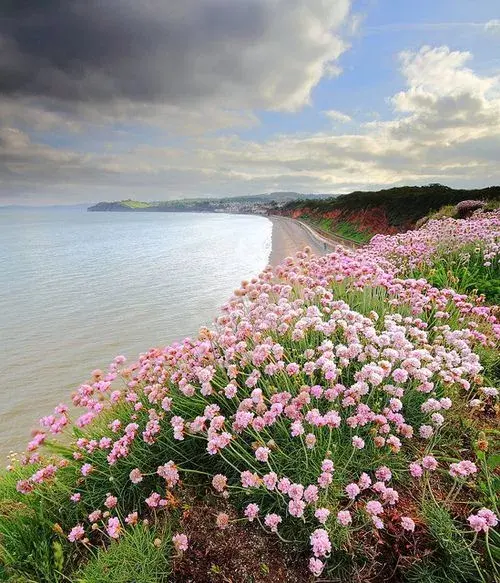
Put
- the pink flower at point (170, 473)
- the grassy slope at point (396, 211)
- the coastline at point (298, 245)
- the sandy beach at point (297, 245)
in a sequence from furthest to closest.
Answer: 1. the grassy slope at point (396, 211)
2. the sandy beach at point (297, 245)
3. the coastline at point (298, 245)
4. the pink flower at point (170, 473)

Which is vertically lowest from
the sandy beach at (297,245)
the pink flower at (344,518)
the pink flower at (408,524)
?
the sandy beach at (297,245)

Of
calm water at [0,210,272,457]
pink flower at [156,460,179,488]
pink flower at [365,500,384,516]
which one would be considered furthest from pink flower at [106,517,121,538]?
calm water at [0,210,272,457]

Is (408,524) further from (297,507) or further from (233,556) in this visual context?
(233,556)

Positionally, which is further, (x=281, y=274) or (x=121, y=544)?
(x=281, y=274)

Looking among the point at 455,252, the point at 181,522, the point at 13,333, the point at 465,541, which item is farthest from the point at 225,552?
the point at 13,333

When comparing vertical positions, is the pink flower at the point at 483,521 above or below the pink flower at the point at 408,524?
above

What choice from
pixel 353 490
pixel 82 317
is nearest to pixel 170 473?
pixel 353 490

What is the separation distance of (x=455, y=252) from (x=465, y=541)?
8310mm

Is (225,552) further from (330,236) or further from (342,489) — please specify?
(330,236)

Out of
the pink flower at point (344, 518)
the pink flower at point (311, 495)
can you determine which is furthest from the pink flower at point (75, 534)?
the pink flower at point (344, 518)

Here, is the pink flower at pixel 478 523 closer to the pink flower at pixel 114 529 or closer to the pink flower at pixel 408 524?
the pink flower at pixel 408 524

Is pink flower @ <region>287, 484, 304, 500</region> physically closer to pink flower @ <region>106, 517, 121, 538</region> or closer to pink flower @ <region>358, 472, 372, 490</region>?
pink flower @ <region>358, 472, 372, 490</region>

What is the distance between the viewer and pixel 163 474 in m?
3.27

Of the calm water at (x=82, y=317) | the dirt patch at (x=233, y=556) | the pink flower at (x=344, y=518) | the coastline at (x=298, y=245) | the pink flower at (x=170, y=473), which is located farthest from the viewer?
the coastline at (x=298, y=245)
